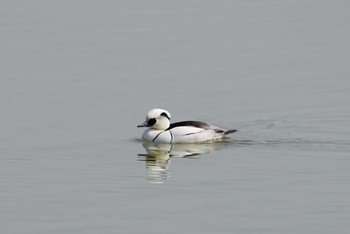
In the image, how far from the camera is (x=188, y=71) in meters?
31.6

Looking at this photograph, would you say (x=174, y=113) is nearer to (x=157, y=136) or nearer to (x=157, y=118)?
(x=157, y=118)

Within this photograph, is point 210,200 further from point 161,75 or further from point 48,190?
point 161,75

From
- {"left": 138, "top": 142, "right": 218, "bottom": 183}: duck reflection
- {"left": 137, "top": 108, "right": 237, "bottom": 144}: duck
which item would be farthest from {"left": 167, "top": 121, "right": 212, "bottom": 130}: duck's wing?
{"left": 138, "top": 142, "right": 218, "bottom": 183}: duck reflection

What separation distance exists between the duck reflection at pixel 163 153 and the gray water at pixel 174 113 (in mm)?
42

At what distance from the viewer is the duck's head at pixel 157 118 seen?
86.3 feet

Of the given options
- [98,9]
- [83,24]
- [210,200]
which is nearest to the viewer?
[210,200]

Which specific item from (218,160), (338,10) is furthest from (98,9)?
(218,160)

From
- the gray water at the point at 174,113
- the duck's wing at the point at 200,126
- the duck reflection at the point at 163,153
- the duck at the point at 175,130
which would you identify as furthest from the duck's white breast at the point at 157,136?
the duck's wing at the point at 200,126

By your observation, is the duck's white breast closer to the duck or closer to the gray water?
the duck

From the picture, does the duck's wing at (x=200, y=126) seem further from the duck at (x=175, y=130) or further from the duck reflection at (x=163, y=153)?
the duck reflection at (x=163, y=153)

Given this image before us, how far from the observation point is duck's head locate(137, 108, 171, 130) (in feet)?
86.3

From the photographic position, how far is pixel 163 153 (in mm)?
25266

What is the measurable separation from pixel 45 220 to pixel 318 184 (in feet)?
15.8

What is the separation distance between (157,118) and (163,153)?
4.46 ft
